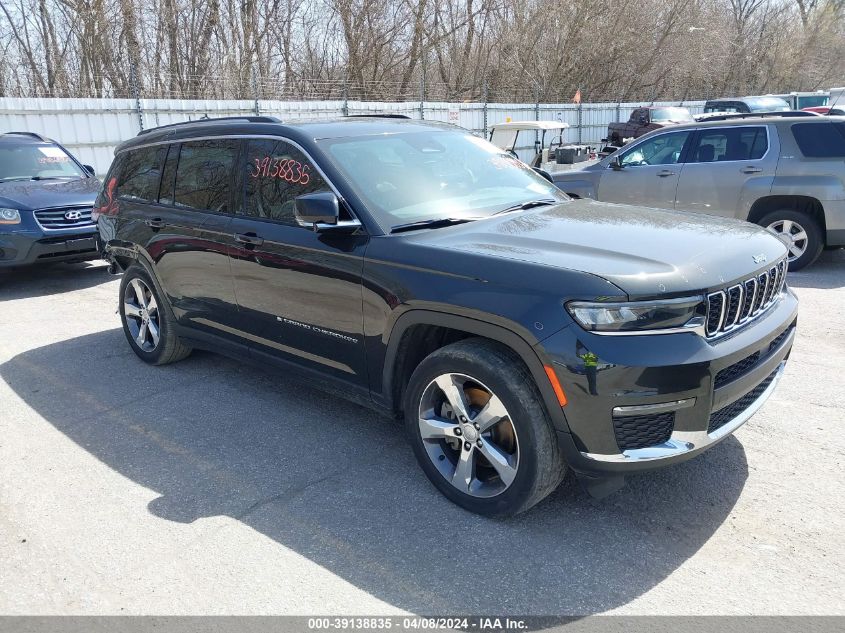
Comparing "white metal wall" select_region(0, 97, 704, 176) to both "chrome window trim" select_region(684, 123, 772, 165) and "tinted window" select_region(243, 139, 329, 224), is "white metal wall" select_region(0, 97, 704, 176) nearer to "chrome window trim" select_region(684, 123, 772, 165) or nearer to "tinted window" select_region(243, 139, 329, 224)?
"chrome window trim" select_region(684, 123, 772, 165)

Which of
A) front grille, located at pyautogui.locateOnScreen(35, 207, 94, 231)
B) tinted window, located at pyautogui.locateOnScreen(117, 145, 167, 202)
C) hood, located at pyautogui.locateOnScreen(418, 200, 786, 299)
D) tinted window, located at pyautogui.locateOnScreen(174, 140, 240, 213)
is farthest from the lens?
front grille, located at pyautogui.locateOnScreen(35, 207, 94, 231)

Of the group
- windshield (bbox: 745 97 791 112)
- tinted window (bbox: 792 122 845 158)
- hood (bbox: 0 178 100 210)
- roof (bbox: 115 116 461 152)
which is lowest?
hood (bbox: 0 178 100 210)

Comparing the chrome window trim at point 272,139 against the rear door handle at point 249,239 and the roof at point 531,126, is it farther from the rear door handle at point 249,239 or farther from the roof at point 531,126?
the roof at point 531,126

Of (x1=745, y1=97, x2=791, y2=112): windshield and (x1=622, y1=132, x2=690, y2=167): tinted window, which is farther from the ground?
(x1=745, y1=97, x2=791, y2=112): windshield

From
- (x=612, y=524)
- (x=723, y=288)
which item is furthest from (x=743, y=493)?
(x=723, y=288)

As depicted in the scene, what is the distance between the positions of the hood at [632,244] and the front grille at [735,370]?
36 centimetres

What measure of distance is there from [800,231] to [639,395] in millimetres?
6444

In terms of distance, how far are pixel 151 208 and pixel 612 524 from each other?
396 centimetres

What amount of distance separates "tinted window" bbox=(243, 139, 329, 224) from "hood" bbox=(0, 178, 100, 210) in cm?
553

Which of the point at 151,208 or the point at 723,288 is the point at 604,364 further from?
the point at 151,208

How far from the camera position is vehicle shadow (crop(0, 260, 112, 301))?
8.78m

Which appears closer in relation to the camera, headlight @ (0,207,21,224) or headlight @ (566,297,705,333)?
headlight @ (566,297,705,333)

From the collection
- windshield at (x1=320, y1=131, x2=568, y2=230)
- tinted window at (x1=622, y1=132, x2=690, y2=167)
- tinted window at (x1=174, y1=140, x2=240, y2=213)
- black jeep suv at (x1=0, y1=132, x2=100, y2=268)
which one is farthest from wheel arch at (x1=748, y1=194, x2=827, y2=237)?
black jeep suv at (x1=0, y1=132, x2=100, y2=268)

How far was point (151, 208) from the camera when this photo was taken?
5332mm
